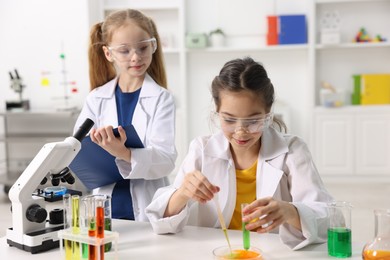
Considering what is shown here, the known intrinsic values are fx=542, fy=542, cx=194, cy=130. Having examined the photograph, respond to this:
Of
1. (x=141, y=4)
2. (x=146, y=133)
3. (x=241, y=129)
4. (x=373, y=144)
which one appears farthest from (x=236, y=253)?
(x=141, y=4)

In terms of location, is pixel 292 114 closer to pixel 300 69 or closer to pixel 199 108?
pixel 300 69

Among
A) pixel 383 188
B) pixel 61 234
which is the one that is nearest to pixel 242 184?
pixel 61 234

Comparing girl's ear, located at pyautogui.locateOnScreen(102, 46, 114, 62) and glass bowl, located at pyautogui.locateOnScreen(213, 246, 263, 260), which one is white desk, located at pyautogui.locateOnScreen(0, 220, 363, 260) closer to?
glass bowl, located at pyautogui.locateOnScreen(213, 246, 263, 260)

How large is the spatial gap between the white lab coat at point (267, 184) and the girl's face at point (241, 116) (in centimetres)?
10

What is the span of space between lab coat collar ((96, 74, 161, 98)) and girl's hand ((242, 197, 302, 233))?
2.87ft

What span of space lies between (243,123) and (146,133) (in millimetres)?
610

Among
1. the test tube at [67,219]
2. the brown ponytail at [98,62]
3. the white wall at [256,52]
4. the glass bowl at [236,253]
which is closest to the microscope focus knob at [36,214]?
the test tube at [67,219]

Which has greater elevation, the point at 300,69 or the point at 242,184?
the point at 300,69

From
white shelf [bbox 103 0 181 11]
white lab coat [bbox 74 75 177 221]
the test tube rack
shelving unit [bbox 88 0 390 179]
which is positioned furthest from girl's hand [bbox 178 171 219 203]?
white shelf [bbox 103 0 181 11]

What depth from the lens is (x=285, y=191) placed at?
1.80 meters

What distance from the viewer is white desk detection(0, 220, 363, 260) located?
151 cm

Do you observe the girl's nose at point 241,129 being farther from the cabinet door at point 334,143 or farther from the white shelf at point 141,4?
the white shelf at point 141,4

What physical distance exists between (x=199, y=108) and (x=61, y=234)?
4.37m

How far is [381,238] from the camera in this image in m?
1.33
